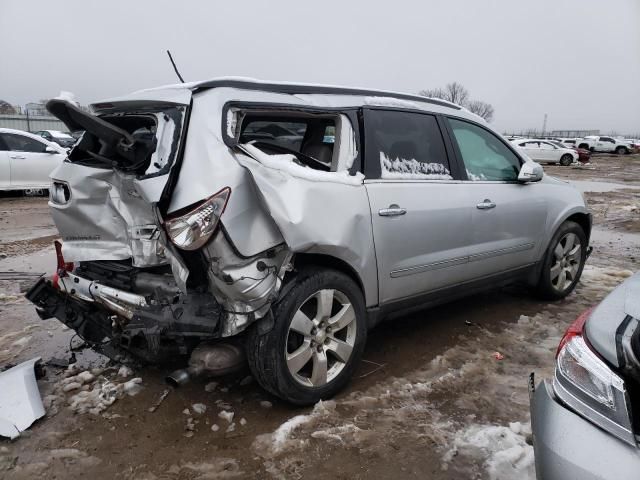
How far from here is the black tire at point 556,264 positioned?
463cm

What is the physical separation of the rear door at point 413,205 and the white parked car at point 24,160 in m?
9.68

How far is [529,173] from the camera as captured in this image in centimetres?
413

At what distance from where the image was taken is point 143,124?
119 inches

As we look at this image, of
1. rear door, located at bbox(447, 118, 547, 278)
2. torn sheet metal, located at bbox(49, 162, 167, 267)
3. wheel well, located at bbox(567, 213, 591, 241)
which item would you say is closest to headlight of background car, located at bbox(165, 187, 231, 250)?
torn sheet metal, located at bbox(49, 162, 167, 267)

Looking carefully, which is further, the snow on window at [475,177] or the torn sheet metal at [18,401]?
the snow on window at [475,177]

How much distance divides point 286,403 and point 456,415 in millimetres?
996

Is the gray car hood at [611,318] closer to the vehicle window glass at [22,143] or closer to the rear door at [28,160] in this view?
the rear door at [28,160]

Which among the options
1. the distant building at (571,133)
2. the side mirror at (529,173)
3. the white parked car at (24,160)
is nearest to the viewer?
the side mirror at (529,173)

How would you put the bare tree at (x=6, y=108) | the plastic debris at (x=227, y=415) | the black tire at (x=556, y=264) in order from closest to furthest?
the plastic debris at (x=227, y=415) → the black tire at (x=556, y=264) → the bare tree at (x=6, y=108)

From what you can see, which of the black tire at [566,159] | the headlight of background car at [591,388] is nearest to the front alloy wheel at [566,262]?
the headlight of background car at [591,388]

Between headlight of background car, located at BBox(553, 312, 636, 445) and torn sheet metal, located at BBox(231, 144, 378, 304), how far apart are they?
1.27m

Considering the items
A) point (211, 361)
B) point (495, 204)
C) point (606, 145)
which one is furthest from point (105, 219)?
point (606, 145)

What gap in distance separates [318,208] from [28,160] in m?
10.5

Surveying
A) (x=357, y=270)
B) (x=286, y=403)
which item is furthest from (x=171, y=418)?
(x=357, y=270)
